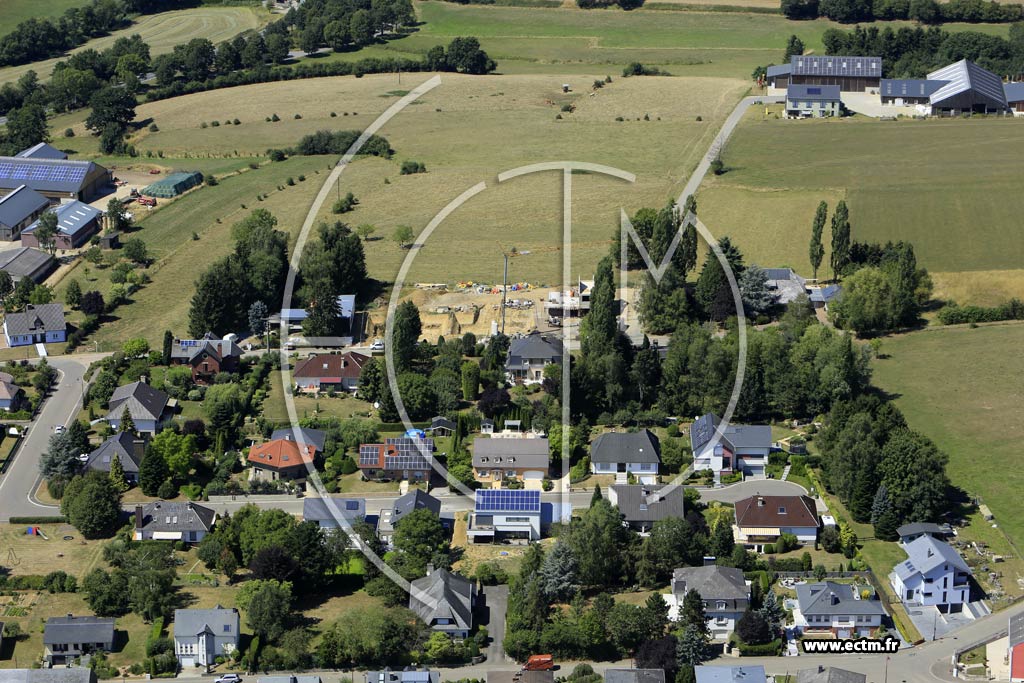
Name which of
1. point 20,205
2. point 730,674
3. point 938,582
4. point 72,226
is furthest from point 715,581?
point 20,205

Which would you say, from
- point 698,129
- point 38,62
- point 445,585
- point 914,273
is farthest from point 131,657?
point 38,62

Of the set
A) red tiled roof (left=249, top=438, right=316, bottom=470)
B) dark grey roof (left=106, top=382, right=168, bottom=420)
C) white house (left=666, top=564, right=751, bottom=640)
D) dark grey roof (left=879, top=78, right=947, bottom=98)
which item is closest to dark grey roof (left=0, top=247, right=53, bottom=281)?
dark grey roof (left=106, top=382, right=168, bottom=420)

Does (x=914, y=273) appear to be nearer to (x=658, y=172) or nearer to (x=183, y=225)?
(x=658, y=172)

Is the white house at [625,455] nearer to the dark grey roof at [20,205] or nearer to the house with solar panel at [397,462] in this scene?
the house with solar panel at [397,462]

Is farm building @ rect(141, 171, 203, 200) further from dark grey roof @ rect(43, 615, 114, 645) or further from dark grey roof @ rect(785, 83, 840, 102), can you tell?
dark grey roof @ rect(43, 615, 114, 645)

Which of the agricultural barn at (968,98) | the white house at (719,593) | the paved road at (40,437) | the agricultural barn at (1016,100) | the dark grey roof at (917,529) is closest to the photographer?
the white house at (719,593)

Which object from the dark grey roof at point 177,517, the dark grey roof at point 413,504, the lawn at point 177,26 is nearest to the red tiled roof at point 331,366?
the dark grey roof at point 413,504

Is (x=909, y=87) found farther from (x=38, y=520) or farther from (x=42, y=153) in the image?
(x=38, y=520)
